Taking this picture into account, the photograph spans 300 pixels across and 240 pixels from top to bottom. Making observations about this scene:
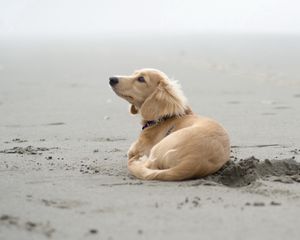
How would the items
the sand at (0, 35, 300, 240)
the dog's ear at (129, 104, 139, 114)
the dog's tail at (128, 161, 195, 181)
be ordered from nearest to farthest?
the sand at (0, 35, 300, 240) → the dog's tail at (128, 161, 195, 181) → the dog's ear at (129, 104, 139, 114)

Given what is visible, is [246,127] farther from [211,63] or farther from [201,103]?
[211,63]

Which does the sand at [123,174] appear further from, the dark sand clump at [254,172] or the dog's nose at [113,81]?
the dog's nose at [113,81]

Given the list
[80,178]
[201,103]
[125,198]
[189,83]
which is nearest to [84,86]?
[189,83]

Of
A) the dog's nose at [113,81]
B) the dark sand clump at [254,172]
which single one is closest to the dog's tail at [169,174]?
the dark sand clump at [254,172]

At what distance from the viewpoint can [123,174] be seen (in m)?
5.82

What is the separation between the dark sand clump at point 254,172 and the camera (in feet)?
17.8

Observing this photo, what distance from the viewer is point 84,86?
13.7 meters

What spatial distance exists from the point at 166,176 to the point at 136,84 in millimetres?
1441

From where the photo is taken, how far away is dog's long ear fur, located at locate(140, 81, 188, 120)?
619cm

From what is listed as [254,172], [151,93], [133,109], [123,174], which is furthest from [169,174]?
[133,109]

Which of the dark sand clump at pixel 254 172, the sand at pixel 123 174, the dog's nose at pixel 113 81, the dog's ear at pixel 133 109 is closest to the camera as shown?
the sand at pixel 123 174

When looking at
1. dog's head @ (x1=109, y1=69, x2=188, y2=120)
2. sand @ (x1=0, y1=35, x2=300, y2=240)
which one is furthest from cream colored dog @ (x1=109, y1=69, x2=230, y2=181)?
sand @ (x1=0, y1=35, x2=300, y2=240)

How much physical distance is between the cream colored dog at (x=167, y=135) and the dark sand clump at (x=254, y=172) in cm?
9

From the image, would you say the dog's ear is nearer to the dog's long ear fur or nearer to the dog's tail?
the dog's long ear fur
